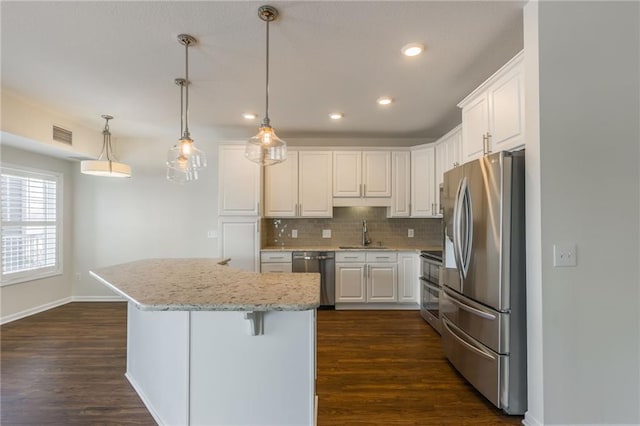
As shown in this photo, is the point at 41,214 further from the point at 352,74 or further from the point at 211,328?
the point at 352,74

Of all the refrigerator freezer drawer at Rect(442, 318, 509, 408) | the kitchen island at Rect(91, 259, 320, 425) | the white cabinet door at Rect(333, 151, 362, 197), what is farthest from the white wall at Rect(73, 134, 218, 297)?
the refrigerator freezer drawer at Rect(442, 318, 509, 408)

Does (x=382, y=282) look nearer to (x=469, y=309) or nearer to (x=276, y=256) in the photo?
(x=276, y=256)

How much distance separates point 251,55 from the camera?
2359mm

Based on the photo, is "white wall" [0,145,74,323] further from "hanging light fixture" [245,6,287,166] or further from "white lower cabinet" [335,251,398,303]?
"white lower cabinet" [335,251,398,303]

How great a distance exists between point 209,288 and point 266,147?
1049mm

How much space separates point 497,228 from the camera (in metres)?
1.89

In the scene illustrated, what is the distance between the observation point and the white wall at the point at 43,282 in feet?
12.3

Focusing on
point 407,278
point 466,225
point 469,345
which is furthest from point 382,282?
point 466,225

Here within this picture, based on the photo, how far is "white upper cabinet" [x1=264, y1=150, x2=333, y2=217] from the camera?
442 cm

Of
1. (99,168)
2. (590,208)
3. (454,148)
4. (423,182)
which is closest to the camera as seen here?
(590,208)

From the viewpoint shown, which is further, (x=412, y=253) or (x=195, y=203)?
(x=195, y=203)

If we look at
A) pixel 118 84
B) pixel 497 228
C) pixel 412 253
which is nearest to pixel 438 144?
pixel 412 253

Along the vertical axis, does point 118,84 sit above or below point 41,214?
above

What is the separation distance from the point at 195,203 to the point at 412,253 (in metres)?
3.53
